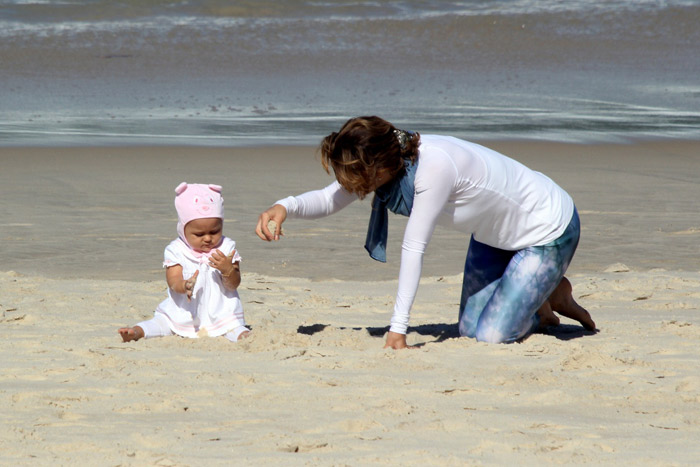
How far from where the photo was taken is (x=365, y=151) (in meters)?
4.01

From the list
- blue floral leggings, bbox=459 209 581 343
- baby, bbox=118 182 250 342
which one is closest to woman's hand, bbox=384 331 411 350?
blue floral leggings, bbox=459 209 581 343

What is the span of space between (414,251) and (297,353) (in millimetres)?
706

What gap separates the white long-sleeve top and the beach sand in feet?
1.55

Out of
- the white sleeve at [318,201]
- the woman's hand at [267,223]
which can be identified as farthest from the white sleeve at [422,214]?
the woman's hand at [267,223]

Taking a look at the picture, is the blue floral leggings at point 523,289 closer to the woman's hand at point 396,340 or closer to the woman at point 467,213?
the woman at point 467,213

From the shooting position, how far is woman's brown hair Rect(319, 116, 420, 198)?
4.01 metres

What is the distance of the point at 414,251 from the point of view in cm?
415

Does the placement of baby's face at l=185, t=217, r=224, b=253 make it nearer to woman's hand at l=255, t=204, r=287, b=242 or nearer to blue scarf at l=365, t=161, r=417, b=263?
woman's hand at l=255, t=204, r=287, b=242

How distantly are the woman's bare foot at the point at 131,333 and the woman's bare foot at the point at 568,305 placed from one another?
2129 mm

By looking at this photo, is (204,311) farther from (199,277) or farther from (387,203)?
(387,203)

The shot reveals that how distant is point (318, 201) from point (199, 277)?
695 mm

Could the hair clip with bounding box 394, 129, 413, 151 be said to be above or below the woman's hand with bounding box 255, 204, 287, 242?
above

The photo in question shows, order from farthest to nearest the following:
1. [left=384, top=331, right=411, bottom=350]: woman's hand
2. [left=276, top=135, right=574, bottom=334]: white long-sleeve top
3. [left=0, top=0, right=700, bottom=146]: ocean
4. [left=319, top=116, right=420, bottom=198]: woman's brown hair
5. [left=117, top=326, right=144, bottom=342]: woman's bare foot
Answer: [left=0, top=0, right=700, bottom=146]: ocean, [left=117, top=326, right=144, bottom=342]: woman's bare foot, [left=384, top=331, right=411, bottom=350]: woman's hand, [left=276, top=135, right=574, bottom=334]: white long-sleeve top, [left=319, top=116, right=420, bottom=198]: woman's brown hair

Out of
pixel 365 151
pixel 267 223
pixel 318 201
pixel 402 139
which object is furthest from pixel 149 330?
pixel 402 139
